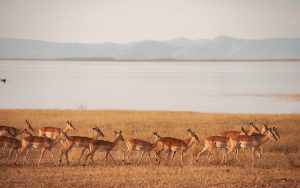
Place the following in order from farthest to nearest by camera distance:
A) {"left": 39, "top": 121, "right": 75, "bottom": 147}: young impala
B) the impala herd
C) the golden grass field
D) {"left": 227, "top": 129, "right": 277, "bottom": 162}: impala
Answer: {"left": 39, "top": 121, "right": 75, "bottom": 147}: young impala < {"left": 227, "top": 129, "right": 277, "bottom": 162}: impala < the impala herd < the golden grass field

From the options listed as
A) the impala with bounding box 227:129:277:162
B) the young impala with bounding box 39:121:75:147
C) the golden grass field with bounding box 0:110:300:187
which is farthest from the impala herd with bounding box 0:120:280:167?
the young impala with bounding box 39:121:75:147

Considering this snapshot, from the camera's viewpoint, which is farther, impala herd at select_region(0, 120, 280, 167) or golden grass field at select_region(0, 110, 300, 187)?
impala herd at select_region(0, 120, 280, 167)

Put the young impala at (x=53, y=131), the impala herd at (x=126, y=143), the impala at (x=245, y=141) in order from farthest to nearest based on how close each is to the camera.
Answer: the young impala at (x=53, y=131), the impala at (x=245, y=141), the impala herd at (x=126, y=143)

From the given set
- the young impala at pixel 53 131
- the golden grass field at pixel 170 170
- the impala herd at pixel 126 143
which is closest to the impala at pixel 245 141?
the impala herd at pixel 126 143

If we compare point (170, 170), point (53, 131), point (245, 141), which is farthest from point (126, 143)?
point (245, 141)

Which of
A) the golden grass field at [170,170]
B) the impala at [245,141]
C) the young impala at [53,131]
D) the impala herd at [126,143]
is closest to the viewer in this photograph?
the golden grass field at [170,170]

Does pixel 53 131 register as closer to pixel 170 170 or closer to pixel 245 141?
pixel 170 170

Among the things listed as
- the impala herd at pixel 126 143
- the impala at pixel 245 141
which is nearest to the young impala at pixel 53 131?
the impala herd at pixel 126 143

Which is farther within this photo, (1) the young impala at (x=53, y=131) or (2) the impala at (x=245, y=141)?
(1) the young impala at (x=53, y=131)

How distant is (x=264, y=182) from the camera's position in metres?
19.6

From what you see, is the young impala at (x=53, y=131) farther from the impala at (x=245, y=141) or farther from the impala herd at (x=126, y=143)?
the impala at (x=245, y=141)

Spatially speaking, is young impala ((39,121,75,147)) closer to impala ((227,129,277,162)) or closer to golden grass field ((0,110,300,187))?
golden grass field ((0,110,300,187))

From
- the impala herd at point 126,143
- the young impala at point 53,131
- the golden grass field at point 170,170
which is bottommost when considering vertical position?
the golden grass field at point 170,170

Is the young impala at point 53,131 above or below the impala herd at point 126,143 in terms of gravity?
above
